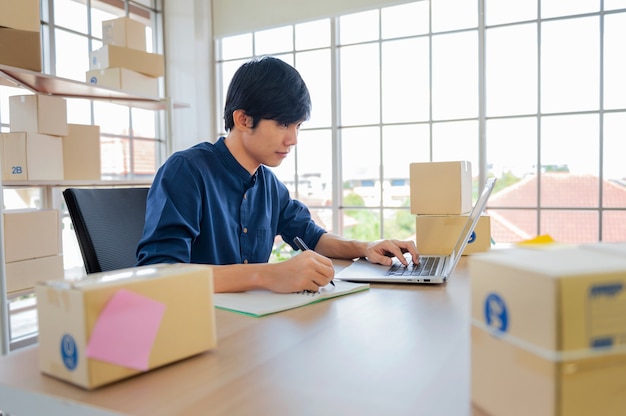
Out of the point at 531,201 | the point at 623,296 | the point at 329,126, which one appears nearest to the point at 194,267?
the point at 623,296

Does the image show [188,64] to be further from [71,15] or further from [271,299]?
[271,299]

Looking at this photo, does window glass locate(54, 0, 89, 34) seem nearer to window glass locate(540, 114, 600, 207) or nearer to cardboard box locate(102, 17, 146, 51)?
cardboard box locate(102, 17, 146, 51)

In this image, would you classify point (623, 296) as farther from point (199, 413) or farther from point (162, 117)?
point (162, 117)

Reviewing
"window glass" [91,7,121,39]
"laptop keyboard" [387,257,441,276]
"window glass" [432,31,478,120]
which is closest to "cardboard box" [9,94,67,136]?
"window glass" [91,7,121,39]

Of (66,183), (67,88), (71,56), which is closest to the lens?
(66,183)

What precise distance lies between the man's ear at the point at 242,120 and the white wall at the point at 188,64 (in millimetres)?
2640

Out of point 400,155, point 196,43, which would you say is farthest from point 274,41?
A: point 400,155

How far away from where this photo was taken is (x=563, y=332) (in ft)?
1.20

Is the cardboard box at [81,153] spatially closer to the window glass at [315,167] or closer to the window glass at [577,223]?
the window glass at [315,167]

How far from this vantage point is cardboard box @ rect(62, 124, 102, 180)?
2715 mm

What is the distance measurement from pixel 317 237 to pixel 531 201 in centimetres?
208

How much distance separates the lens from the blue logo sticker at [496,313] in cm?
43

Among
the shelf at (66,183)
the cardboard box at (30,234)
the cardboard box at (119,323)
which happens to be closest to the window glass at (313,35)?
the shelf at (66,183)

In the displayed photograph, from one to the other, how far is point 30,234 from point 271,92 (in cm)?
172
